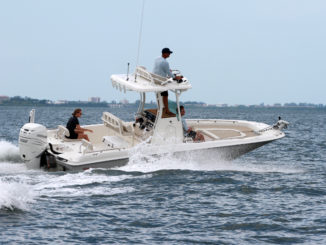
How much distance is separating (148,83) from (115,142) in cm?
166

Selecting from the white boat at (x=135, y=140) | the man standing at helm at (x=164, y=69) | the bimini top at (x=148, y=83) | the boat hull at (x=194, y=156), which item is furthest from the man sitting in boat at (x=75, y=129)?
the man standing at helm at (x=164, y=69)

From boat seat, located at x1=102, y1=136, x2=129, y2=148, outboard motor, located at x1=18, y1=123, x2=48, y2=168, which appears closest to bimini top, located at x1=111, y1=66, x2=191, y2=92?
boat seat, located at x1=102, y1=136, x2=129, y2=148

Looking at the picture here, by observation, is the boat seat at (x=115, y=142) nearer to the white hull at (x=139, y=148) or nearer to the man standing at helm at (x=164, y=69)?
the white hull at (x=139, y=148)

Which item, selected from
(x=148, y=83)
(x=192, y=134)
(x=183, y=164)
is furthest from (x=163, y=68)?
(x=183, y=164)

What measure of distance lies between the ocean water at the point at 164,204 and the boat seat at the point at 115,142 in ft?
2.07

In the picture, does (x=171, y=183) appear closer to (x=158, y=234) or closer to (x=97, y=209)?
(x=97, y=209)

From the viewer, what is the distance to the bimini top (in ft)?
47.5

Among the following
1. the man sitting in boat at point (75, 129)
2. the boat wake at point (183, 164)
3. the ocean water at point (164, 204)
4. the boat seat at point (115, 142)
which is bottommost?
the ocean water at point (164, 204)

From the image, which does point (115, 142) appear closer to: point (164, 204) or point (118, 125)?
point (118, 125)

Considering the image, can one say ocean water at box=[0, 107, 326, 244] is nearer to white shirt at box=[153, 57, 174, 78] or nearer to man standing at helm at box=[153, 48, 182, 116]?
man standing at helm at box=[153, 48, 182, 116]

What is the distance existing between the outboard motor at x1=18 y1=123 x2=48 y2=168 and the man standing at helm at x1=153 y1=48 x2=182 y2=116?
3015 mm

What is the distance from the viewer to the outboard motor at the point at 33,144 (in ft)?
45.7

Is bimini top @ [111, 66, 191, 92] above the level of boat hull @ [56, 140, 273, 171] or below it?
above

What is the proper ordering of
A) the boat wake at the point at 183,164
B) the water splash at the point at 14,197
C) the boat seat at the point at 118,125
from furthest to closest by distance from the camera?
the boat seat at the point at 118,125 → the boat wake at the point at 183,164 → the water splash at the point at 14,197
